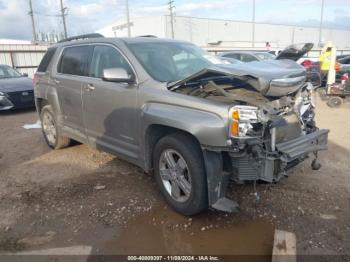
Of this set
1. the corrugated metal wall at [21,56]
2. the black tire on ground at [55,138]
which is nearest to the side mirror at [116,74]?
the black tire on ground at [55,138]

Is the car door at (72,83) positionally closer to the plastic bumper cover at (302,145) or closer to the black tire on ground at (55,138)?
the black tire on ground at (55,138)

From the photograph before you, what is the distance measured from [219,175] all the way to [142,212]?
43.8 inches

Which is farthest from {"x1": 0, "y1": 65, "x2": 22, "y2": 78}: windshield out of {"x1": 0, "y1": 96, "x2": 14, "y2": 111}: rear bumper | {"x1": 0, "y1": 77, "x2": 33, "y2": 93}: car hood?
{"x1": 0, "y1": 96, "x2": 14, "y2": 111}: rear bumper

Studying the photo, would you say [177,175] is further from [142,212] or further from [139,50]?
[139,50]

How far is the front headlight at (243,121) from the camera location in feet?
10.1

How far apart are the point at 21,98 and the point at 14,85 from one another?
51 cm

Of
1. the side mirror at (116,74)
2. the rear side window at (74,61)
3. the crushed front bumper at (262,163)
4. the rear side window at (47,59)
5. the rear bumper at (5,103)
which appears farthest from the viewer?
the rear bumper at (5,103)

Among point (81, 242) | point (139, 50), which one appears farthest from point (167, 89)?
point (81, 242)

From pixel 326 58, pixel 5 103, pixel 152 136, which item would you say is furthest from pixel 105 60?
pixel 326 58

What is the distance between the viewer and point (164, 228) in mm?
3500

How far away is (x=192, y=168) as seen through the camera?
3.36 meters

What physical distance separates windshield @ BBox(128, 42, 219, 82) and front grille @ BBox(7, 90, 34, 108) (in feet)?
24.1

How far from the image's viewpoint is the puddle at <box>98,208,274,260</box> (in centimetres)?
314

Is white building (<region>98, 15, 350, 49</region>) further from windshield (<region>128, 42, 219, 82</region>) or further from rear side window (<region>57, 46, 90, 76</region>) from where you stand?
windshield (<region>128, 42, 219, 82</region>)
